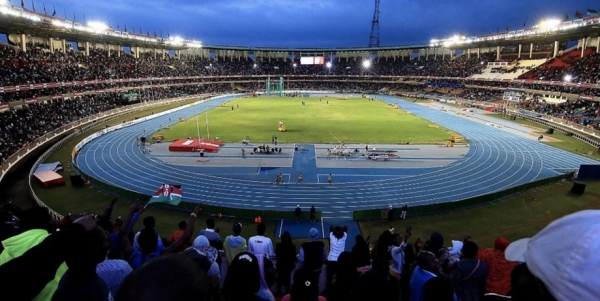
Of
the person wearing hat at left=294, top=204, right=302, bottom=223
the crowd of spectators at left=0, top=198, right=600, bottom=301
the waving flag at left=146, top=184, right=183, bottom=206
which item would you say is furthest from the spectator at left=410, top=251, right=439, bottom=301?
the person wearing hat at left=294, top=204, right=302, bottom=223

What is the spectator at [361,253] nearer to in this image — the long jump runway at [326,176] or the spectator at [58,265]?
the spectator at [58,265]

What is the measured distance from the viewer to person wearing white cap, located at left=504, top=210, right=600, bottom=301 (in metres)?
1.81

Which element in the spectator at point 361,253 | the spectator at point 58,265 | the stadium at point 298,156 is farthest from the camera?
the stadium at point 298,156

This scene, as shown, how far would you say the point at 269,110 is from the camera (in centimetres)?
7688

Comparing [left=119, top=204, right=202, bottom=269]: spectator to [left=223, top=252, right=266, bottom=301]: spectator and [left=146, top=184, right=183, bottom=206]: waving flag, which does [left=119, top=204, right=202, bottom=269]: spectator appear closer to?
[left=223, top=252, right=266, bottom=301]: spectator

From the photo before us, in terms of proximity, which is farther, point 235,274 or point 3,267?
point 235,274

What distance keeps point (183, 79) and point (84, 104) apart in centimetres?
5010

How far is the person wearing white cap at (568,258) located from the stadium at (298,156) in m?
0.09

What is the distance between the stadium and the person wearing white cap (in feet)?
0.31

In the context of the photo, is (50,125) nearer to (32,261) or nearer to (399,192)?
(399,192)

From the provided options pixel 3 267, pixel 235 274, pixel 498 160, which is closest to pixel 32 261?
pixel 3 267

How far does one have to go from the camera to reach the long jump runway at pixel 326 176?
26.4 meters

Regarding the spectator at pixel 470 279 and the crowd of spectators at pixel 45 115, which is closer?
the spectator at pixel 470 279

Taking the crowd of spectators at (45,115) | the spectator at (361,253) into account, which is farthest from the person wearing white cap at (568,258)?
the crowd of spectators at (45,115)
